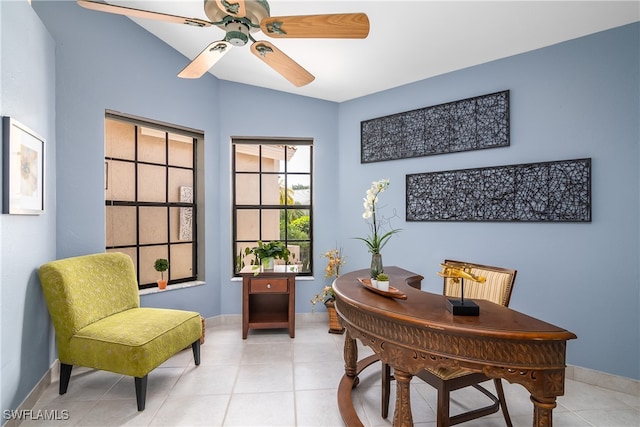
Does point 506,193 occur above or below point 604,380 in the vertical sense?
above

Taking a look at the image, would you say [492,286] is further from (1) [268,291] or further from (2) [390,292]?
(1) [268,291]

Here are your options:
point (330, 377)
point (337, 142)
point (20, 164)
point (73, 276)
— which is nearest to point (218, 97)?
point (337, 142)

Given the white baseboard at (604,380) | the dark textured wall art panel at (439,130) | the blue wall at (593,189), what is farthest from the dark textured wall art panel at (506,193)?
the white baseboard at (604,380)

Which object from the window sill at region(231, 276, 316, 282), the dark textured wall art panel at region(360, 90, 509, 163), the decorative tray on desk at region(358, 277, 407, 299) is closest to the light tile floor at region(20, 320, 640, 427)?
the decorative tray on desk at region(358, 277, 407, 299)

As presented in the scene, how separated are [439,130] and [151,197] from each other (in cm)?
322

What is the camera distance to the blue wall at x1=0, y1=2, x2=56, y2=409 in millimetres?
1777

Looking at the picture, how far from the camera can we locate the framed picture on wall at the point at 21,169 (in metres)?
1.75

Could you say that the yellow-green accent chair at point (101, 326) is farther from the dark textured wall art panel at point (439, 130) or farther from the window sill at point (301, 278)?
the dark textured wall art panel at point (439, 130)

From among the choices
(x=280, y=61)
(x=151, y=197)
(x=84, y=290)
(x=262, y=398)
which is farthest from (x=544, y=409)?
(x=151, y=197)

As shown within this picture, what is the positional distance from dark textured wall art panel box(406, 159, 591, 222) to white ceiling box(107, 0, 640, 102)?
1081 millimetres

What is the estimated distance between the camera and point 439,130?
3.26 m

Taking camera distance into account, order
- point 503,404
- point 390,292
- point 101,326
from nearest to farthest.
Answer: point 390,292
point 503,404
point 101,326

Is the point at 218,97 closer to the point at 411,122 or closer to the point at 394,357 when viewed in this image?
the point at 411,122

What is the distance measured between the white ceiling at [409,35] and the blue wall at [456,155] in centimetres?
17
